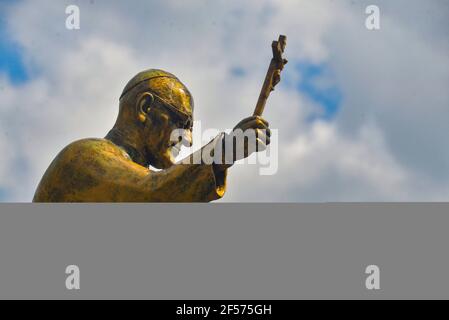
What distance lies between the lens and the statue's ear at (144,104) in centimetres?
1198

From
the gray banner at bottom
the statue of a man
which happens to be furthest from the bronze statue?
the gray banner at bottom

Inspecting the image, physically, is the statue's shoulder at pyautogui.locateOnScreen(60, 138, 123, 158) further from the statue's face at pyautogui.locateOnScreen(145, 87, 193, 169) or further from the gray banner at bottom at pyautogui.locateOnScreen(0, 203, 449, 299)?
the gray banner at bottom at pyautogui.locateOnScreen(0, 203, 449, 299)

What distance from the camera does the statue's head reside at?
39.1ft

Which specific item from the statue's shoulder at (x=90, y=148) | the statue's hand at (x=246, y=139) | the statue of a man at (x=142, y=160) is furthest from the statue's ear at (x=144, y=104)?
the statue's hand at (x=246, y=139)

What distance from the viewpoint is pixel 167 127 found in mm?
11922

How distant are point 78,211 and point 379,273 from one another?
262cm

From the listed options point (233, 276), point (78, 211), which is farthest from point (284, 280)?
point (78, 211)

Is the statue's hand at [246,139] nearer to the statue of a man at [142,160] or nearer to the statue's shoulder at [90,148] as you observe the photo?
the statue of a man at [142,160]

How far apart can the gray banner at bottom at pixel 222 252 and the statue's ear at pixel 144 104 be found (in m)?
2.14

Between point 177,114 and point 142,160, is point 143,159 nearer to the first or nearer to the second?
point 142,160

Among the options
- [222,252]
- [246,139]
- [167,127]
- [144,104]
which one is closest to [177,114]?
[167,127]

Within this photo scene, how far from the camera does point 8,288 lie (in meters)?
9.80

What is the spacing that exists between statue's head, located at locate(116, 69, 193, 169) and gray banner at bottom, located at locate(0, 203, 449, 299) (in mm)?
2027
